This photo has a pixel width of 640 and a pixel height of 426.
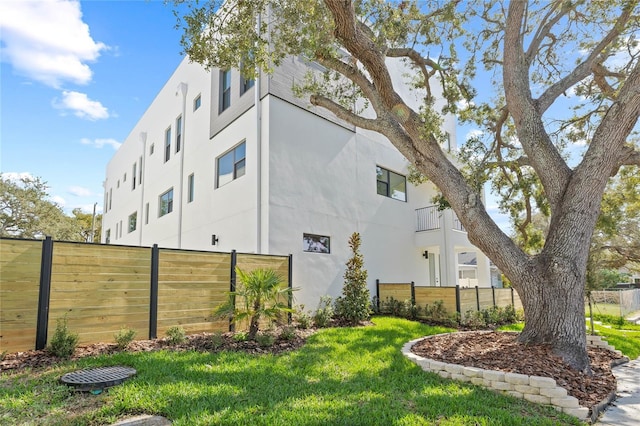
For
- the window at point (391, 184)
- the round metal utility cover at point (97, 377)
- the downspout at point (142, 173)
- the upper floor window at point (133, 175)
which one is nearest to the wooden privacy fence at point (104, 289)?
the round metal utility cover at point (97, 377)

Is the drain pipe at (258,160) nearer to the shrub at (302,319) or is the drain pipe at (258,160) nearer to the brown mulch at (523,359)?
the shrub at (302,319)

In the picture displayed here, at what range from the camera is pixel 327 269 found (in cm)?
1069

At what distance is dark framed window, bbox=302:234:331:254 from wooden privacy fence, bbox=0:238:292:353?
2.62m

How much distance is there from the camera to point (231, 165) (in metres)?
11.5

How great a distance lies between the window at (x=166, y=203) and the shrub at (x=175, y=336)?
957cm

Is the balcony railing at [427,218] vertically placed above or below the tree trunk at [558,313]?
above

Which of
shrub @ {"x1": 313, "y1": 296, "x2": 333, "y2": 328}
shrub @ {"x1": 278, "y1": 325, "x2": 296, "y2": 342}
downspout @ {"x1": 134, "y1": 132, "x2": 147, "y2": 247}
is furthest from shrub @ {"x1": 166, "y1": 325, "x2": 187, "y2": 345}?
downspout @ {"x1": 134, "y1": 132, "x2": 147, "y2": 247}

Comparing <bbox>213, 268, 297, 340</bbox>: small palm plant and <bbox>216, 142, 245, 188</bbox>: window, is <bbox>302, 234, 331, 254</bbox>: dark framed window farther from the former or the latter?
<bbox>213, 268, 297, 340</bbox>: small palm plant

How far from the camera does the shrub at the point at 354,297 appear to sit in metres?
9.84

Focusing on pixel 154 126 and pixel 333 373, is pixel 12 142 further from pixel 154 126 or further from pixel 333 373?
pixel 333 373

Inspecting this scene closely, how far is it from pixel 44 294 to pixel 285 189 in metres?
5.84

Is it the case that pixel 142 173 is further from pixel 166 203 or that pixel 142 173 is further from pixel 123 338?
pixel 123 338

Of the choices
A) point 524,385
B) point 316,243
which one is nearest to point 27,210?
point 316,243

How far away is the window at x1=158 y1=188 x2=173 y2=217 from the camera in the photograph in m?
15.4
